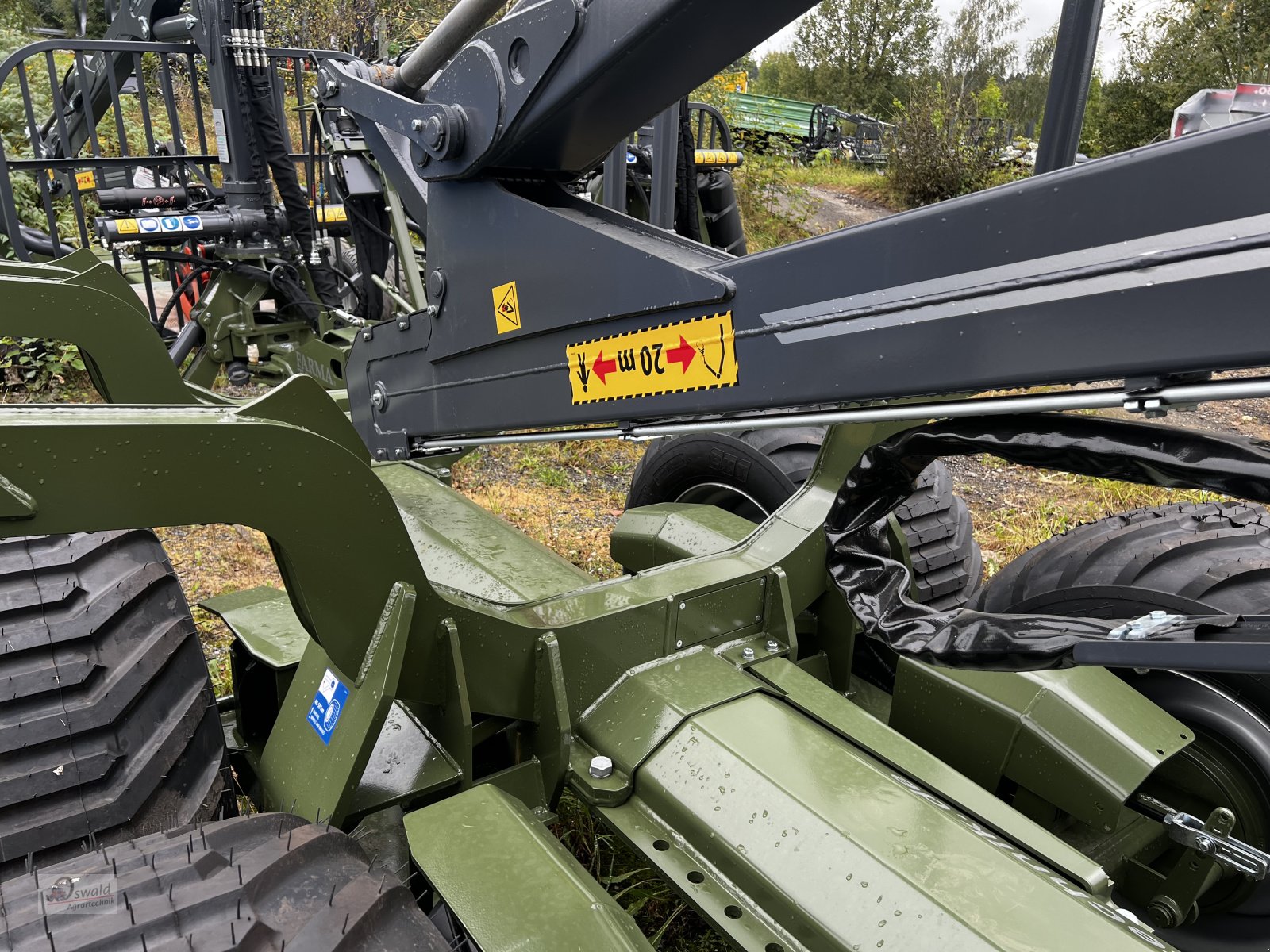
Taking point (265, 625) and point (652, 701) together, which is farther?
point (265, 625)

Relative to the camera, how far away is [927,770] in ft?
6.13

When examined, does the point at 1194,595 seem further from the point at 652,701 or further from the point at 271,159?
the point at 271,159

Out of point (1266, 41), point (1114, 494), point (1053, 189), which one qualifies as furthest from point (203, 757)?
point (1266, 41)

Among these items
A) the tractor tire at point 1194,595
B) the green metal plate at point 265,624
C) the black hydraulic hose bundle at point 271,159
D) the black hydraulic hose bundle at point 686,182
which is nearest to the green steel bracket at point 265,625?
the green metal plate at point 265,624

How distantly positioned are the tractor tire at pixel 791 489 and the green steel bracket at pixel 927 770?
0.86m

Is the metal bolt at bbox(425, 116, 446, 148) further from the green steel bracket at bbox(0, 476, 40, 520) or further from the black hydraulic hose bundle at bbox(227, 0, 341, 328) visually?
the black hydraulic hose bundle at bbox(227, 0, 341, 328)

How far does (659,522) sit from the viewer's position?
118 inches

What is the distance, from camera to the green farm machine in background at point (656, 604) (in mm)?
1172

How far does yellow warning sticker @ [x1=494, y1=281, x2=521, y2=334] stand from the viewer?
188 centimetres

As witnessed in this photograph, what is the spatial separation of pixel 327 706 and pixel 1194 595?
1.95 m

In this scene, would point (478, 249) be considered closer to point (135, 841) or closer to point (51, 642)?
point (51, 642)

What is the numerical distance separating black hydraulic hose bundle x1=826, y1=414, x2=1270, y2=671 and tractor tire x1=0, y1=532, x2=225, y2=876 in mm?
1253

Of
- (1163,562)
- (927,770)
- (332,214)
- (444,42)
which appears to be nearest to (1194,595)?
(1163,562)

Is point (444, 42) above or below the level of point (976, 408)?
above
